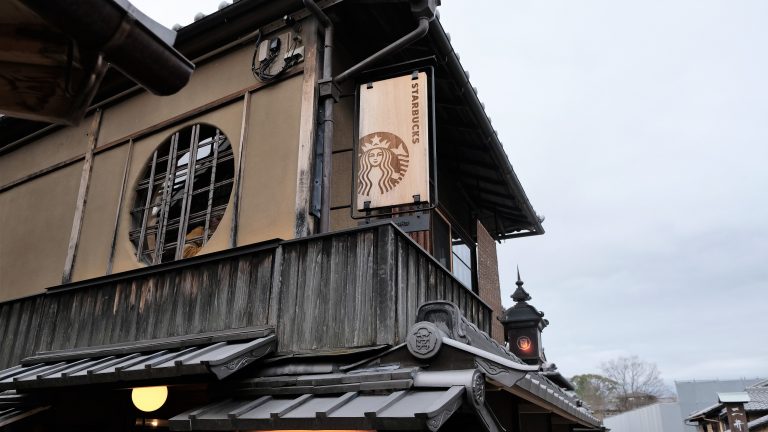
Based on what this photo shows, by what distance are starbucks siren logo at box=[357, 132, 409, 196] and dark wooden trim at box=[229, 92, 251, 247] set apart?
1.85 m

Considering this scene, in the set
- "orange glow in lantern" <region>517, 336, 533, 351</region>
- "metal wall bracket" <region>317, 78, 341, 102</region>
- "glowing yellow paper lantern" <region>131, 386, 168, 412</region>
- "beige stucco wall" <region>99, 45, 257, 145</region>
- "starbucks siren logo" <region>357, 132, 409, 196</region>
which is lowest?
"glowing yellow paper lantern" <region>131, 386, 168, 412</region>

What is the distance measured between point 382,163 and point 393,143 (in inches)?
12.2

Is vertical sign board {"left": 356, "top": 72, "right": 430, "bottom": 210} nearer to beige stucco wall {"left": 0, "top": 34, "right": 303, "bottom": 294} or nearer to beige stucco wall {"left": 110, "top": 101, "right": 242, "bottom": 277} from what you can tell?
beige stucco wall {"left": 0, "top": 34, "right": 303, "bottom": 294}

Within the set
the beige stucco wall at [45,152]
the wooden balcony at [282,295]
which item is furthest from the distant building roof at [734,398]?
the beige stucco wall at [45,152]

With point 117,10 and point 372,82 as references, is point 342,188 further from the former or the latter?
point 117,10

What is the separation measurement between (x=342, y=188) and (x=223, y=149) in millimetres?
2078

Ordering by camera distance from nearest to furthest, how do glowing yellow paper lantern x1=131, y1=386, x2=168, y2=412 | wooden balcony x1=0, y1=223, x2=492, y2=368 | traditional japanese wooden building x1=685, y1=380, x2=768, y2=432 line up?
wooden balcony x1=0, y1=223, x2=492, y2=368
glowing yellow paper lantern x1=131, y1=386, x2=168, y2=412
traditional japanese wooden building x1=685, y1=380, x2=768, y2=432

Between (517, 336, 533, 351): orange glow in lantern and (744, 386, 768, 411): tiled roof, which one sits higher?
(517, 336, 533, 351): orange glow in lantern

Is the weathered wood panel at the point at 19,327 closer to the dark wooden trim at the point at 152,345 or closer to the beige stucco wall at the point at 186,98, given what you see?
the dark wooden trim at the point at 152,345

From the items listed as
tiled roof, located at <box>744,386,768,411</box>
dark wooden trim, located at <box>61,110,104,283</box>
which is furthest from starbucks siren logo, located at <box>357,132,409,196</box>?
tiled roof, located at <box>744,386,768,411</box>

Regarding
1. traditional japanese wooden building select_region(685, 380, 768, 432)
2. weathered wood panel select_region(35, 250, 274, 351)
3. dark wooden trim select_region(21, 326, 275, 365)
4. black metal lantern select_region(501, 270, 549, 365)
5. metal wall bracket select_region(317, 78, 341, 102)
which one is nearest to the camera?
dark wooden trim select_region(21, 326, 275, 365)

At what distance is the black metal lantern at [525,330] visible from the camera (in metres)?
13.8

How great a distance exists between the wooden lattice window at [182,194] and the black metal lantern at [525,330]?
319 inches

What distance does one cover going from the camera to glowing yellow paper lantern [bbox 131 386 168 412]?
6988mm
